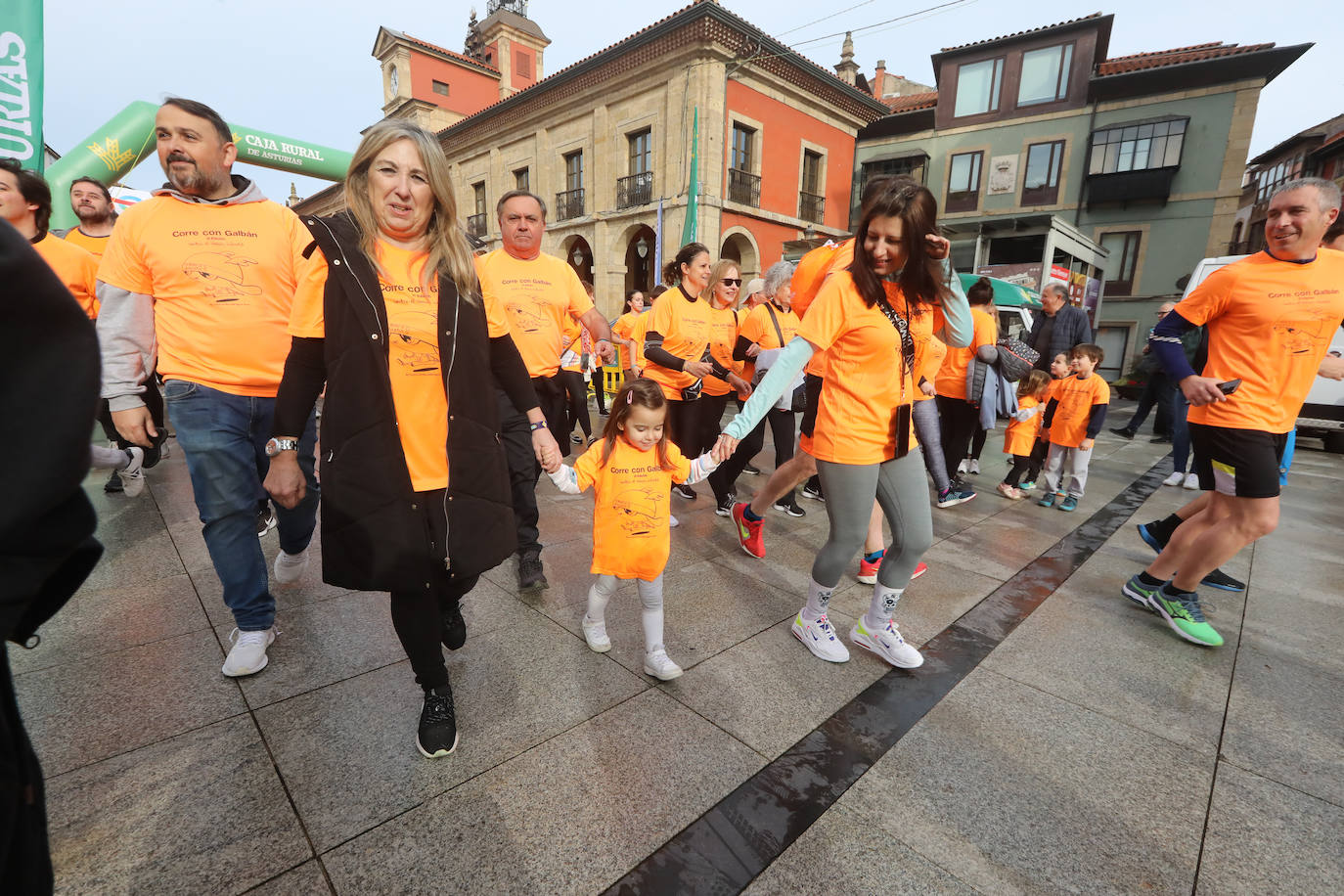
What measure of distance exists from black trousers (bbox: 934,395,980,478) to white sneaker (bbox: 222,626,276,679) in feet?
16.5

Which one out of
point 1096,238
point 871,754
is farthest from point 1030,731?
point 1096,238

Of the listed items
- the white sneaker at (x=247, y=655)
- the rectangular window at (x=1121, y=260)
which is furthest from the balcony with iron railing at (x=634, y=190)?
the white sneaker at (x=247, y=655)

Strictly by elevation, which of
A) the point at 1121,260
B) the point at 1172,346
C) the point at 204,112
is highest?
the point at 1121,260

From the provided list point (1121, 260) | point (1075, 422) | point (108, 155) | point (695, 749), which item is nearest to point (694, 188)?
point (108, 155)

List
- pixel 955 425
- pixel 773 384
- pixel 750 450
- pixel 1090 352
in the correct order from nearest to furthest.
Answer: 1. pixel 773 384
2. pixel 750 450
3. pixel 955 425
4. pixel 1090 352

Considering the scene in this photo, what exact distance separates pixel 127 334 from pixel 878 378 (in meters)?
3.12

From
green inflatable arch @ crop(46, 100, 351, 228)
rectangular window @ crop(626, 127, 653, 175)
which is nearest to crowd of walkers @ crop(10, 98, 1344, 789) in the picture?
green inflatable arch @ crop(46, 100, 351, 228)

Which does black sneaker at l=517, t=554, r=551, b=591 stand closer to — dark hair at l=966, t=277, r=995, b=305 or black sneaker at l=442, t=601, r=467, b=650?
black sneaker at l=442, t=601, r=467, b=650

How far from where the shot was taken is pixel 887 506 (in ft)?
9.08

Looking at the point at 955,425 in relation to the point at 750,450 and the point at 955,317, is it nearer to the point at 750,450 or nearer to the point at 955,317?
the point at 750,450

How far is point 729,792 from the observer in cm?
201

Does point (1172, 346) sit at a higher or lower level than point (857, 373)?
higher

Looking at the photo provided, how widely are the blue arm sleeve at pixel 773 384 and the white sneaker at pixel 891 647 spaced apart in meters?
1.22

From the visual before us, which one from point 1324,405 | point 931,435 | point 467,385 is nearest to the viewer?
point 467,385
